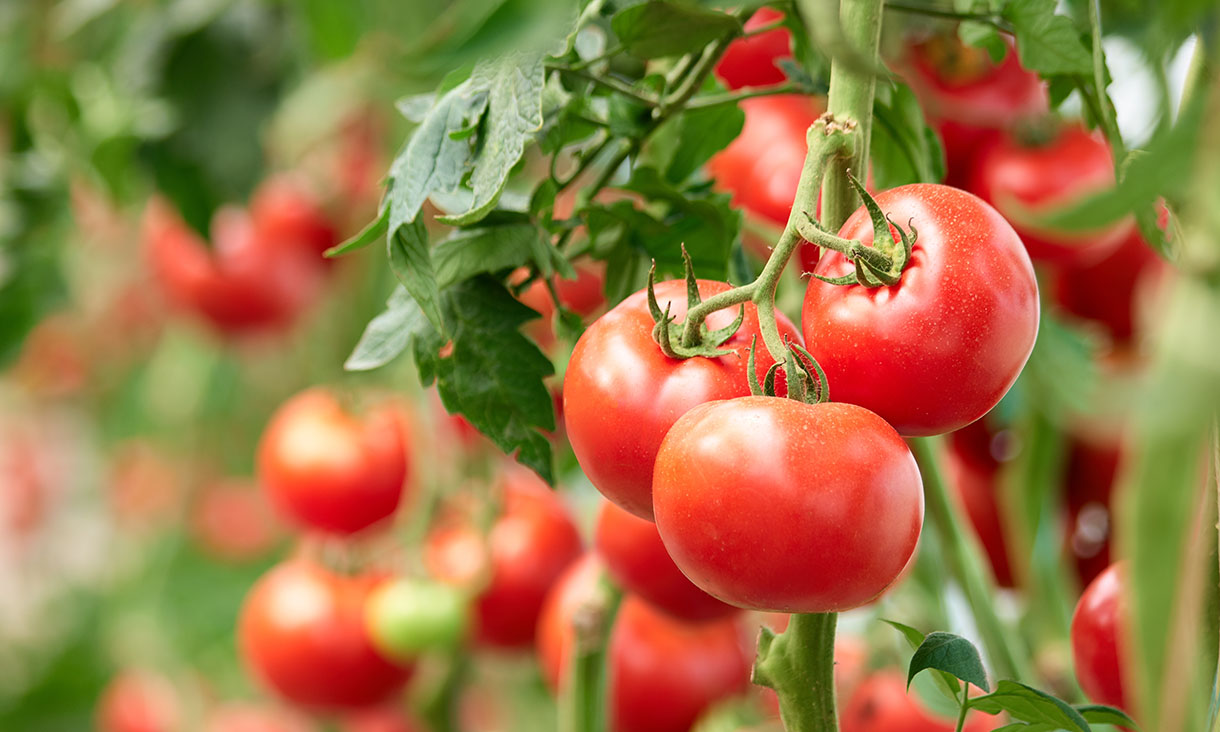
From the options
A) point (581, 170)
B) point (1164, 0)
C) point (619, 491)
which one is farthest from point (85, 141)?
point (1164, 0)

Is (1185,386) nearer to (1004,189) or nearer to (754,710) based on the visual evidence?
(1004,189)

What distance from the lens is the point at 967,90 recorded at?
2.16 ft

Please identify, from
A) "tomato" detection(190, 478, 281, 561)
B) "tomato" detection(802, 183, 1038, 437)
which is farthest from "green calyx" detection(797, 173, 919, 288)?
"tomato" detection(190, 478, 281, 561)

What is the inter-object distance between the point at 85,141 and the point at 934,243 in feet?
2.55

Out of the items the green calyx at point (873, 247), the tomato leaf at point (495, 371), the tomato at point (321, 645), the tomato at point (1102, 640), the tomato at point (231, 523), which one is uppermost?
the green calyx at point (873, 247)

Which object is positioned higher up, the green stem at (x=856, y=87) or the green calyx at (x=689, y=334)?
the green stem at (x=856, y=87)

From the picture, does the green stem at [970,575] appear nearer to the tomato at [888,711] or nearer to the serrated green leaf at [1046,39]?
the tomato at [888,711]

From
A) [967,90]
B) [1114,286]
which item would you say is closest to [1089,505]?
[1114,286]

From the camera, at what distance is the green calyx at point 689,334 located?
12.6 inches

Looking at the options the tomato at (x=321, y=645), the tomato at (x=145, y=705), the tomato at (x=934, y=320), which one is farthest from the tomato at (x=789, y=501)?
the tomato at (x=145, y=705)

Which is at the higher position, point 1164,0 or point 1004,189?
point 1164,0

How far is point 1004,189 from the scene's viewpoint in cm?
62

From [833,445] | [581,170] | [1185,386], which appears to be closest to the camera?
[1185,386]

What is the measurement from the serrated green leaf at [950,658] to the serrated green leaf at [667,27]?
20 cm
